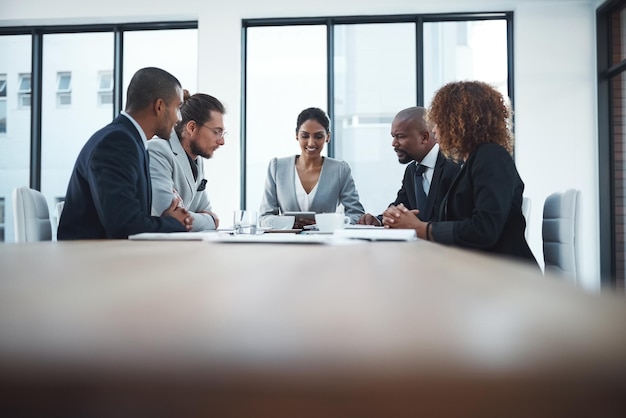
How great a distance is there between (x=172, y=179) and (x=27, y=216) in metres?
0.65

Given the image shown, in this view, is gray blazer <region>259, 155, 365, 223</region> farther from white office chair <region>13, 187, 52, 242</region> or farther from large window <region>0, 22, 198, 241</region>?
large window <region>0, 22, 198, 241</region>

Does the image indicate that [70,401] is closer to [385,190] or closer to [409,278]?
[409,278]

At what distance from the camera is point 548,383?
0.14 m

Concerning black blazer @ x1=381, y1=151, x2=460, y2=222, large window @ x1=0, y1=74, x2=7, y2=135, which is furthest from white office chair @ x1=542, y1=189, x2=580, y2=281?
large window @ x1=0, y1=74, x2=7, y2=135

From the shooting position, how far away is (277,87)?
18.0ft

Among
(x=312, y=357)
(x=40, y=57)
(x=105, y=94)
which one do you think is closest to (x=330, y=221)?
(x=312, y=357)

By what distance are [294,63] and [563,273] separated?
392 centimetres

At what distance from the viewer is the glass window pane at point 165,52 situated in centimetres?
559

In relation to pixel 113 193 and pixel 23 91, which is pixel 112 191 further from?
pixel 23 91

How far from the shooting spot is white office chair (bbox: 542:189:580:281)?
2.14 m

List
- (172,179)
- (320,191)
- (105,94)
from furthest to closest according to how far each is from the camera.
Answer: (105,94)
(320,191)
(172,179)

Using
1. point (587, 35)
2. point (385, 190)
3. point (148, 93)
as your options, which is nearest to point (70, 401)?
point (148, 93)

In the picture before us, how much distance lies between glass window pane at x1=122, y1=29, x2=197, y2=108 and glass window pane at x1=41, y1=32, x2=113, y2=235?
Result: 22 cm

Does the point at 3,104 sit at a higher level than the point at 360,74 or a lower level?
lower
